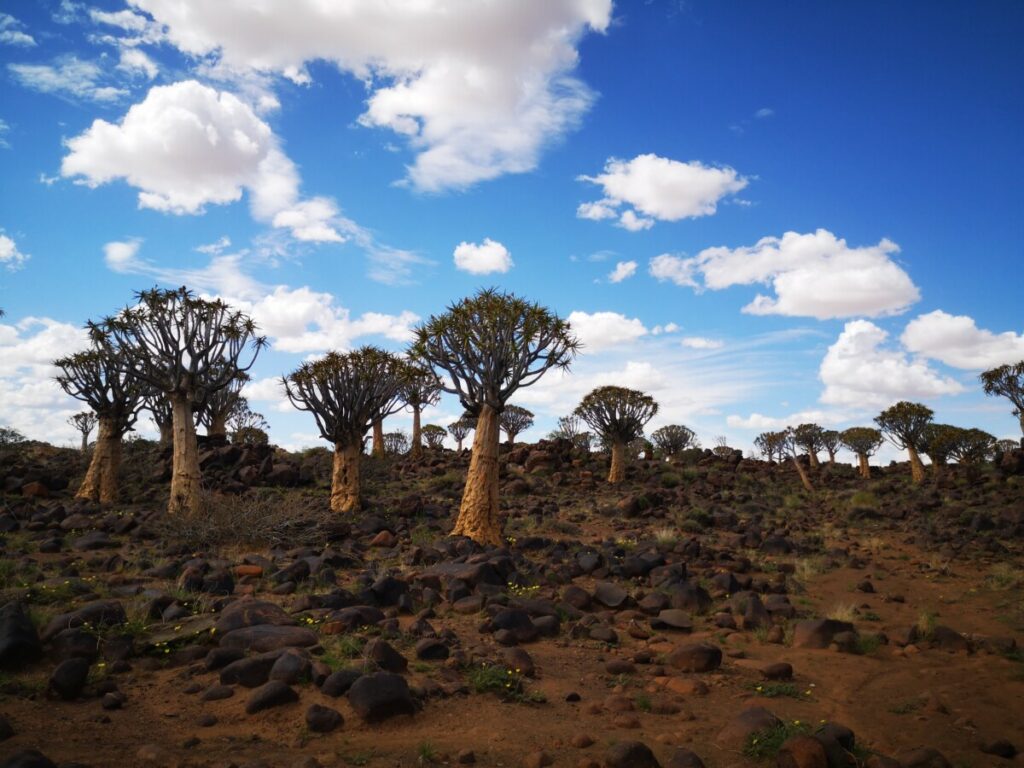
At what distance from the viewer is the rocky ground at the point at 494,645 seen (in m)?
5.55

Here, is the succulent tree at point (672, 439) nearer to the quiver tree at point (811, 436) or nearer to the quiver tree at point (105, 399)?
the quiver tree at point (811, 436)

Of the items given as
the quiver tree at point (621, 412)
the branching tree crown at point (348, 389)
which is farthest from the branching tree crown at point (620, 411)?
the branching tree crown at point (348, 389)

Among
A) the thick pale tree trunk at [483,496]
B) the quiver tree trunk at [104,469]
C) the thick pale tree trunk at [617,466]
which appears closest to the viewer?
the thick pale tree trunk at [483,496]

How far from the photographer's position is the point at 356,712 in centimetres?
578

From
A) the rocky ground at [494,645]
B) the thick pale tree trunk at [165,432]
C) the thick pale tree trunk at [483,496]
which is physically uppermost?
the thick pale tree trunk at [165,432]

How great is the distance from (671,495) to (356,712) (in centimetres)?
2051

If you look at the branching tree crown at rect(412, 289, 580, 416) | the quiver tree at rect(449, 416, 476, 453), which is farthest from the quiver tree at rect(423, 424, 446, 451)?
the branching tree crown at rect(412, 289, 580, 416)

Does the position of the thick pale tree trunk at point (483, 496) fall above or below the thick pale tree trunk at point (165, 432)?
below

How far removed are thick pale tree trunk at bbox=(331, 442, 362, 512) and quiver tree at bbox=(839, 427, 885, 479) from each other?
28.0 meters

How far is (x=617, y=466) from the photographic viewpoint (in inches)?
1153

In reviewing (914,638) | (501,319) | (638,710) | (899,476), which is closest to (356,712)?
(638,710)

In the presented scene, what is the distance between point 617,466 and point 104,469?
772 inches

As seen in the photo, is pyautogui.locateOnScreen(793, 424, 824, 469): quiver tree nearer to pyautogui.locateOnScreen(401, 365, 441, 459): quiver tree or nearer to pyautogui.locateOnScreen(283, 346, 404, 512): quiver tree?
pyautogui.locateOnScreen(401, 365, 441, 459): quiver tree

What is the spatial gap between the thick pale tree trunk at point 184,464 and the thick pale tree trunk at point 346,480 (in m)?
3.84
